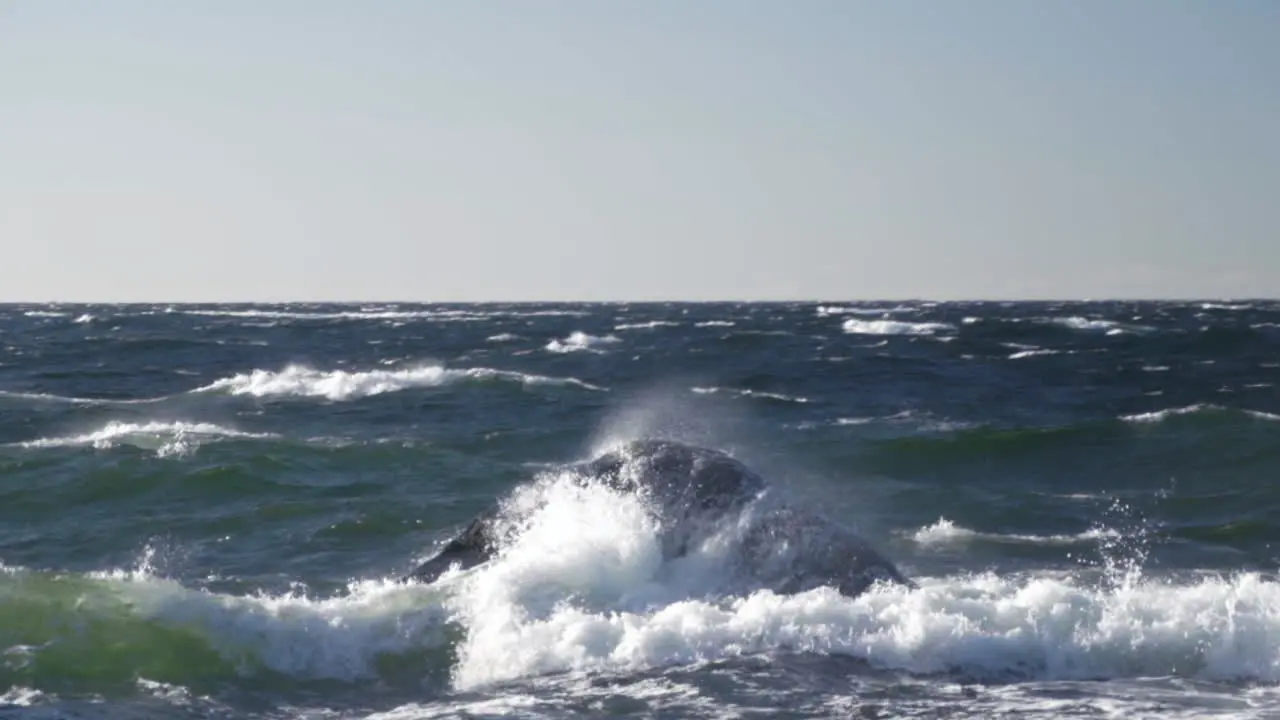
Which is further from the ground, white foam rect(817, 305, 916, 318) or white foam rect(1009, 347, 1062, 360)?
white foam rect(817, 305, 916, 318)

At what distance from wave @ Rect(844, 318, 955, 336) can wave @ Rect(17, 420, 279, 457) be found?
103 feet

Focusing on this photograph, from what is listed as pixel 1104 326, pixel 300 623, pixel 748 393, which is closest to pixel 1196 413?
pixel 748 393

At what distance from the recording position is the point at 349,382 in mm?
33781

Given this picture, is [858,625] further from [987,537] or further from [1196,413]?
[1196,413]

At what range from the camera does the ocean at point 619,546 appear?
9.27 metres

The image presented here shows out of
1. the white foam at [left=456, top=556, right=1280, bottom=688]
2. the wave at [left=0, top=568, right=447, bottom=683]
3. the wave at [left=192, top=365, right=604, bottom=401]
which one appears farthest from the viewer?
the wave at [left=192, top=365, right=604, bottom=401]

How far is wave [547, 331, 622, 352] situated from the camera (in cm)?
4597

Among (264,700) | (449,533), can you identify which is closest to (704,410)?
(449,533)

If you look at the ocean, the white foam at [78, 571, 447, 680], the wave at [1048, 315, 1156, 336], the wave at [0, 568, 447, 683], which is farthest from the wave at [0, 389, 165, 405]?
the wave at [1048, 315, 1156, 336]

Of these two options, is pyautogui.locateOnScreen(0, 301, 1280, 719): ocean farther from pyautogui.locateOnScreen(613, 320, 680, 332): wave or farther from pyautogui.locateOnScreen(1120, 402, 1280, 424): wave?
pyautogui.locateOnScreen(613, 320, 680, 332): wave

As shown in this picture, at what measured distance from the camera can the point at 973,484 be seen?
20.5 m

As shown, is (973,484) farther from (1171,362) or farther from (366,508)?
(1171,362)

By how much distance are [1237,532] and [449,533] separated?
8547 millimetres

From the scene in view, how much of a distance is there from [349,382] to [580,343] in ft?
50.3
